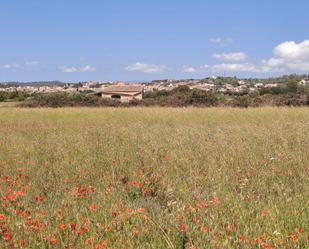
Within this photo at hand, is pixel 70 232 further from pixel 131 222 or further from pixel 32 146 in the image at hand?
pixel 32 146

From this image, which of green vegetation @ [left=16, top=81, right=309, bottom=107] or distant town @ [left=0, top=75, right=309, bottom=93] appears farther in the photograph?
distant town @ [left=0, top=75, right=309, bottom=93]

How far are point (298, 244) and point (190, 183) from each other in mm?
2273

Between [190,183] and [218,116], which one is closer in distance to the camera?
[190,183]

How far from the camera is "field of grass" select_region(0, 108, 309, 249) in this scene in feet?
10.2

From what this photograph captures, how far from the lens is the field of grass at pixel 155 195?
312cm

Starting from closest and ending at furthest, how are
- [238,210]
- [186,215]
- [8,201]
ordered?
[186,215], [238,210], [8,201]

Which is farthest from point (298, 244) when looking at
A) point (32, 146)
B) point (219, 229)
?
point (32, 146)

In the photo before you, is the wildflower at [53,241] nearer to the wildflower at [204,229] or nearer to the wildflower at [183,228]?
the wildflower at [183,228]

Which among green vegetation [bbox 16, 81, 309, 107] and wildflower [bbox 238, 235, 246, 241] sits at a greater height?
wildflower [bbox 238, 235, 246, 241]

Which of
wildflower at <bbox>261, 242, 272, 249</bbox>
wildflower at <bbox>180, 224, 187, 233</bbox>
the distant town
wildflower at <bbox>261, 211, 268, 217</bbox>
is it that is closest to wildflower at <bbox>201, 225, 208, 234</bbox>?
wildflower at <bbox>180, 224, 187, 233</bbox>

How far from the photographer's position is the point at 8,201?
4.05 metres

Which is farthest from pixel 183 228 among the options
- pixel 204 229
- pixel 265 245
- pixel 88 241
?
pixel 88 241

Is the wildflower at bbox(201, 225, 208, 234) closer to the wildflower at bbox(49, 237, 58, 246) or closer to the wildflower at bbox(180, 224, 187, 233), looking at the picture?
the wildflower at bbox(180, 224, 187, 233)

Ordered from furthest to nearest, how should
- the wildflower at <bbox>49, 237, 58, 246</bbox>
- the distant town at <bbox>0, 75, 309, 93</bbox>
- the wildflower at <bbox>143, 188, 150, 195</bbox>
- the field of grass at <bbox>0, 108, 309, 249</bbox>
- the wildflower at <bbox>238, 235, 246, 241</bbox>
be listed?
the distant town at <bbox>0, 75, 309, 93</bbox> < the wildflower at <bbox>143, 188, 150, 195</bbox> < the field of grass at <bbox>0, 108, 309, 249</bbox> < the wildflower at <bbox>49, 237, 58, 246</bbox> < the wildflower at <bbox>238, 235, 246, 241</bbox>
